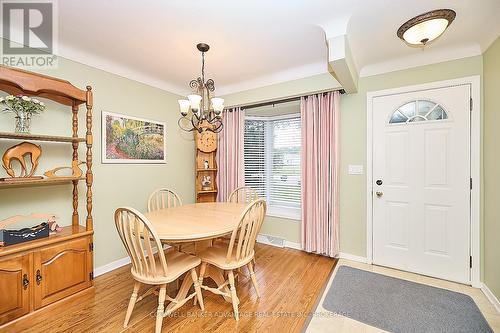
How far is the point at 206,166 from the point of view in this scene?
3760mm

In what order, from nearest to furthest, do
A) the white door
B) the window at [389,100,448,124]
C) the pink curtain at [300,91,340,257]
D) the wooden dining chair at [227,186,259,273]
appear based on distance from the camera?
the white door
the window at [389,100,448,124]
the pink curtain at [300,91,340,257]
the wooden dining chair at [227,186,259,273]

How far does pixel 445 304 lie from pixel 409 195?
109 centimetres

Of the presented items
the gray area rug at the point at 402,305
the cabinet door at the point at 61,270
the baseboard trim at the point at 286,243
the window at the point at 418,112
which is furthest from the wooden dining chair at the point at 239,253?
the window at the point at 418,112

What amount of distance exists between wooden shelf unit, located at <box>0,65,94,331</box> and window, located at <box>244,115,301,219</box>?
240 centimetres

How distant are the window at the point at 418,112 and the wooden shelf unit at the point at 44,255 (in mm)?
3413

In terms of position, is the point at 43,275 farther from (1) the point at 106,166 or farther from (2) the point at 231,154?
(2) the point at 231,154

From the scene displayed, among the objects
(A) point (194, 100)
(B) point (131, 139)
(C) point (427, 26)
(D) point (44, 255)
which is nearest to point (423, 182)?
(C) point (427, 26)

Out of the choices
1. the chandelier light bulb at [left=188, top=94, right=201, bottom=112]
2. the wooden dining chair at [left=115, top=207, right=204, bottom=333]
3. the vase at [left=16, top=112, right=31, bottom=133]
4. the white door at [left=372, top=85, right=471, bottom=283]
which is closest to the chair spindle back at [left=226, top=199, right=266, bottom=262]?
the wooden dining chair at [left=115, top=207, right=204, bottom=333]

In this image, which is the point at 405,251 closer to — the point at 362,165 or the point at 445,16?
the point at 362,165

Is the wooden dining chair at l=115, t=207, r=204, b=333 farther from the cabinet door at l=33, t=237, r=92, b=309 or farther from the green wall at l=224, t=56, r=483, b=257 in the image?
the green wall at l=224, t=56, r=483, b=257

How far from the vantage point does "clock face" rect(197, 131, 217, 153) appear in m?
3.63

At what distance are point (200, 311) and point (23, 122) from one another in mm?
2240

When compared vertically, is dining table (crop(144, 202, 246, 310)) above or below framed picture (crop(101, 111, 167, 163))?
below

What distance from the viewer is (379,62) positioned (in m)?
2.70
